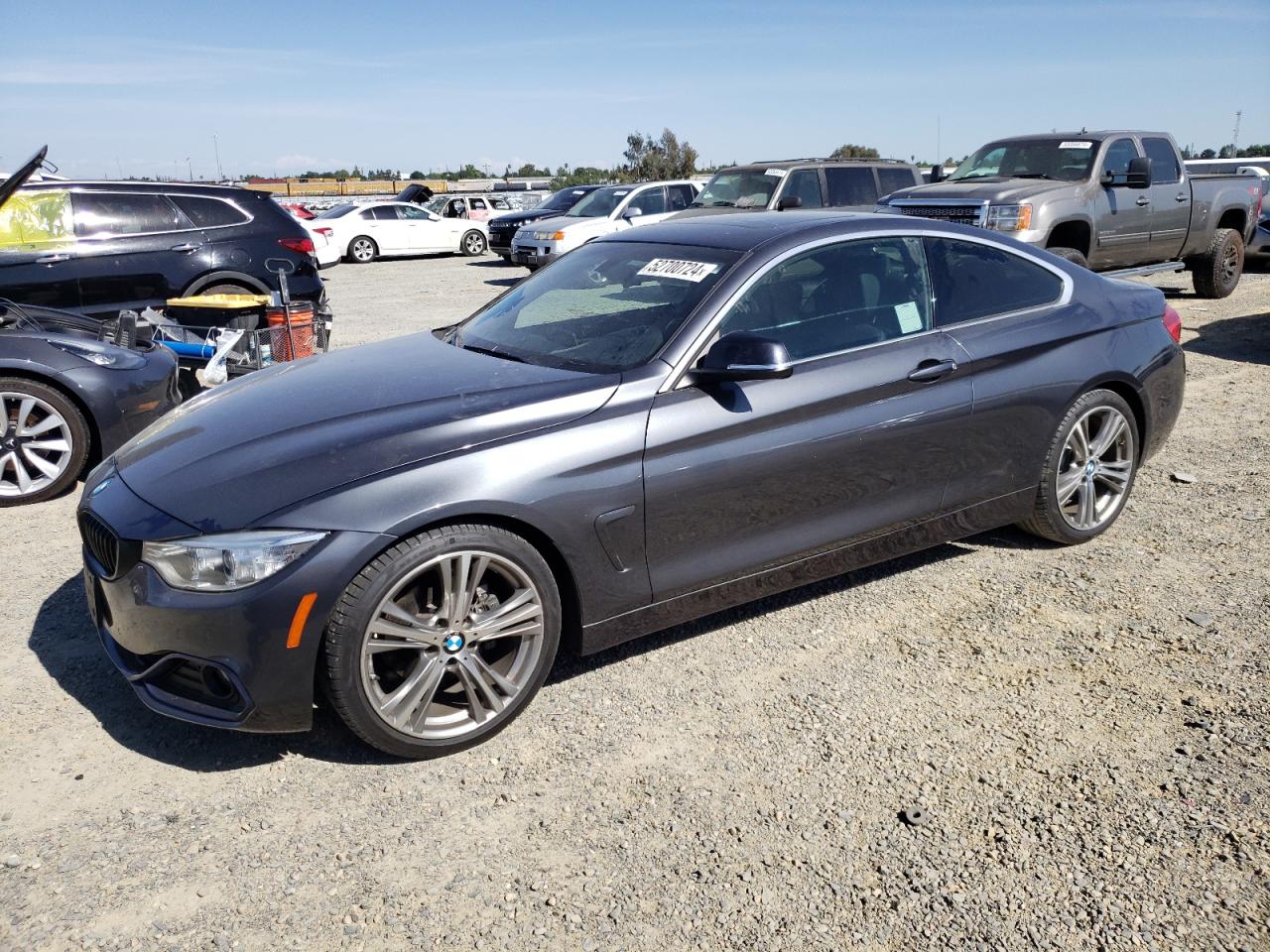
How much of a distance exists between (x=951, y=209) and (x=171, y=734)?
32.0 feet

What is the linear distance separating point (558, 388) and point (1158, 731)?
7.56 ft

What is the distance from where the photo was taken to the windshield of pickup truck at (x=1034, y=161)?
11.6 m

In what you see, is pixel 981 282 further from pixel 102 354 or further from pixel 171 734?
pixel 102 354

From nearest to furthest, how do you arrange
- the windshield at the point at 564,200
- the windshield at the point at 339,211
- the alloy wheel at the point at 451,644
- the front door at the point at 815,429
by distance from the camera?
the alloy wheel at the point at 451,644, the front door at the point at 815,429, the windshield at the point at 564,200, the windshield at the point at 339,211

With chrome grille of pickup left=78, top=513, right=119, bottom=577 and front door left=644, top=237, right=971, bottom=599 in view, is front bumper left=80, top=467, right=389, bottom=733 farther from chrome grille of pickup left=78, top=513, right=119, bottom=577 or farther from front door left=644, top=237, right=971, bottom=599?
front door left=644, top=237, right=971, bottom=599

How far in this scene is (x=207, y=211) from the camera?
30.1 ft

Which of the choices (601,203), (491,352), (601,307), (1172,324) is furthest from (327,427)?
(601,203)

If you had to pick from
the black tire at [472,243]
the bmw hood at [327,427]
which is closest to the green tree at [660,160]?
the black tire at [472,243]

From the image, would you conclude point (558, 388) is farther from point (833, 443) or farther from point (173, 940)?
point (173, 940)

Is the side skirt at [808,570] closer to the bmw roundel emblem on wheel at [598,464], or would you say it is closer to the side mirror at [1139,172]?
the bmw roundel emblem on wheel at [598,464]

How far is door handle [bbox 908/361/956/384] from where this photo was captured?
4152 millimetres

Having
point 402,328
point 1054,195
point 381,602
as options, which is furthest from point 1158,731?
point 402,328

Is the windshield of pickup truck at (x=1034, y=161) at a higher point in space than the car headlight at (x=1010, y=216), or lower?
higher

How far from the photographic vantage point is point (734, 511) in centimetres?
372
